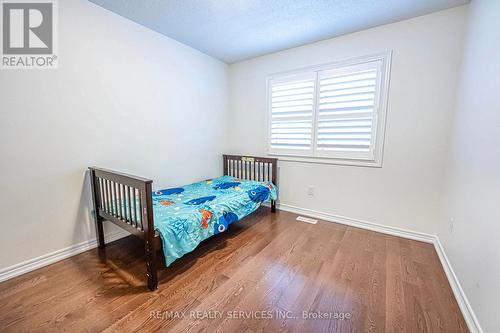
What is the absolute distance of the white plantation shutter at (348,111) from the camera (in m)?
2.31

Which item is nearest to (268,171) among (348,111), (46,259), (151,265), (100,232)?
(348,111)

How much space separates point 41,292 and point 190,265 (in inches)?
39.3

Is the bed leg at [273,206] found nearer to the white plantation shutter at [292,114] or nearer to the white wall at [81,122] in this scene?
the white plantation shutter at [292,114]

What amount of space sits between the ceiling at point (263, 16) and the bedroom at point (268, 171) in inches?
0.8

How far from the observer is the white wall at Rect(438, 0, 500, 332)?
1.10 m

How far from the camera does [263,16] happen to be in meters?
2.04

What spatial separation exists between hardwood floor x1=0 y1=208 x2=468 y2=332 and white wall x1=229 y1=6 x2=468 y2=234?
452mm

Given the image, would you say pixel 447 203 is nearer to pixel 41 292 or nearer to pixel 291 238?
pixel 291 238

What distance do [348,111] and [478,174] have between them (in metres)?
1.34

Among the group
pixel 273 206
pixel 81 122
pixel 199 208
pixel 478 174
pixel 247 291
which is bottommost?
pixel 247 291

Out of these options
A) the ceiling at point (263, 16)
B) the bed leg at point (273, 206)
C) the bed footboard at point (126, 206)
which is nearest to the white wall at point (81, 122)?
the bed footboard at point (126, 206)

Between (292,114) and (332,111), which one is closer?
(332,111)
